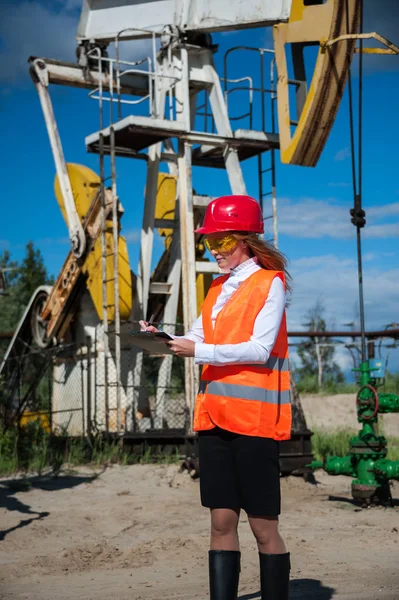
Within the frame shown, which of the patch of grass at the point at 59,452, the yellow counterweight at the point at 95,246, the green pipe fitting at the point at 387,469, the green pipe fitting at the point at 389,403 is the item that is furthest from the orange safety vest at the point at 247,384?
the yellow counterweight at the point at 95,246

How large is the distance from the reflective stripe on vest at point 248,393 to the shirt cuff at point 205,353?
147mm

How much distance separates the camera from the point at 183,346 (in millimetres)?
3943

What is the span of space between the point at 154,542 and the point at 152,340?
3356mm

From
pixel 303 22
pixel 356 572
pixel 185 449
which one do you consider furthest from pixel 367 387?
pixel 303 22

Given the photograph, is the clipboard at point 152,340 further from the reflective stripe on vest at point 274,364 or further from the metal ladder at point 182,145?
the metal ladder at point 182,145

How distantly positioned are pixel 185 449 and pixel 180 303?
4.16 metres

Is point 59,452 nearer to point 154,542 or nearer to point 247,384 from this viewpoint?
point 154,542

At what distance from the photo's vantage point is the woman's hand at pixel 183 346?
3.94m

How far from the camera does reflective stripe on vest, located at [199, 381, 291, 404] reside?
3.89 m

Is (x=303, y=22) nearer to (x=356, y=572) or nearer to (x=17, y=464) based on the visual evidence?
(x=17, y=464)

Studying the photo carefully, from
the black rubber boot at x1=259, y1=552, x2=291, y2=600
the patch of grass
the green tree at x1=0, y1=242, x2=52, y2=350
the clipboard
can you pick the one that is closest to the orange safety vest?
the clipboard

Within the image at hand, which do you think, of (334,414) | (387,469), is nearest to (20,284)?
(334,414)

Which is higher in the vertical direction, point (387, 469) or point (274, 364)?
point (274, 364)

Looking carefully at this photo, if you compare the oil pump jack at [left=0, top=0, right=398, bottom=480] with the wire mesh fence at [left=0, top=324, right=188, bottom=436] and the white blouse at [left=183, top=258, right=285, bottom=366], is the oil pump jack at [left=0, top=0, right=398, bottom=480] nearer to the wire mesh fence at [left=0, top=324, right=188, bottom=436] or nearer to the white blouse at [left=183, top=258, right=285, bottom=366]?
the wire mesh fence at [left=0, top=324, right=188, bottom=436]
